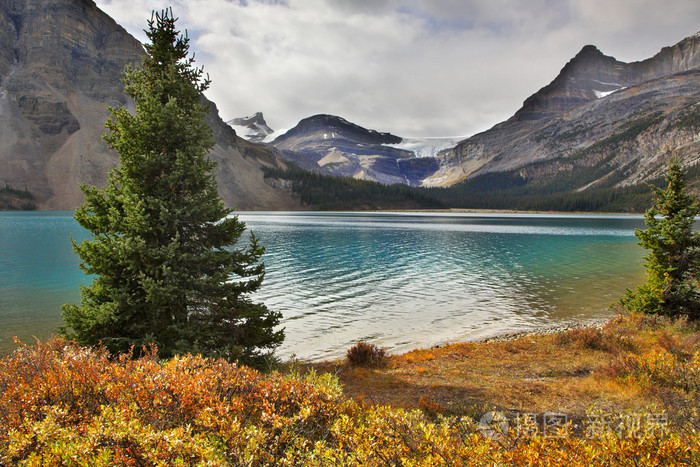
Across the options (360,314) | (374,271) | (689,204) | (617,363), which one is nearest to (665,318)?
(689,204)

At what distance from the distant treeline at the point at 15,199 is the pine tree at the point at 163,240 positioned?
229 meters

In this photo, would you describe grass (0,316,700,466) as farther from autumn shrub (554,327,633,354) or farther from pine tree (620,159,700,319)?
pine tree (620,159,700,319)

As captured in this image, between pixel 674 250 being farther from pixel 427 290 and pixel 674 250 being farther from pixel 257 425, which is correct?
pixel 257 425

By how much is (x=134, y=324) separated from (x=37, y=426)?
7.45m

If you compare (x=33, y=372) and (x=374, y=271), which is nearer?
(x=33, y=372)

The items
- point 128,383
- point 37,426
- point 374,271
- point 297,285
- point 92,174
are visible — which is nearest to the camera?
point 37,426

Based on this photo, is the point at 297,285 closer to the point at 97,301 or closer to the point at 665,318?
the point at 97,301

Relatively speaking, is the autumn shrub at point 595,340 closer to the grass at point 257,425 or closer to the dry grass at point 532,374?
the dry grass at point 532,374

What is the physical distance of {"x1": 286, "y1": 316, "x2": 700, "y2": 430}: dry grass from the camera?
955cm

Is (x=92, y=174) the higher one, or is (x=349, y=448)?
(x=92, y=174)

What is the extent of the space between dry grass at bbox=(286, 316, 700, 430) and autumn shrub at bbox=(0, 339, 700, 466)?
2.83m

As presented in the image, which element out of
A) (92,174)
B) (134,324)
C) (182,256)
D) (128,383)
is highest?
(92,174)

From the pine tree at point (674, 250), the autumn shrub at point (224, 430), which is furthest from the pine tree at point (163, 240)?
the pine tree at point (674, 250)

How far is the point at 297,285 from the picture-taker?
1336 inches
